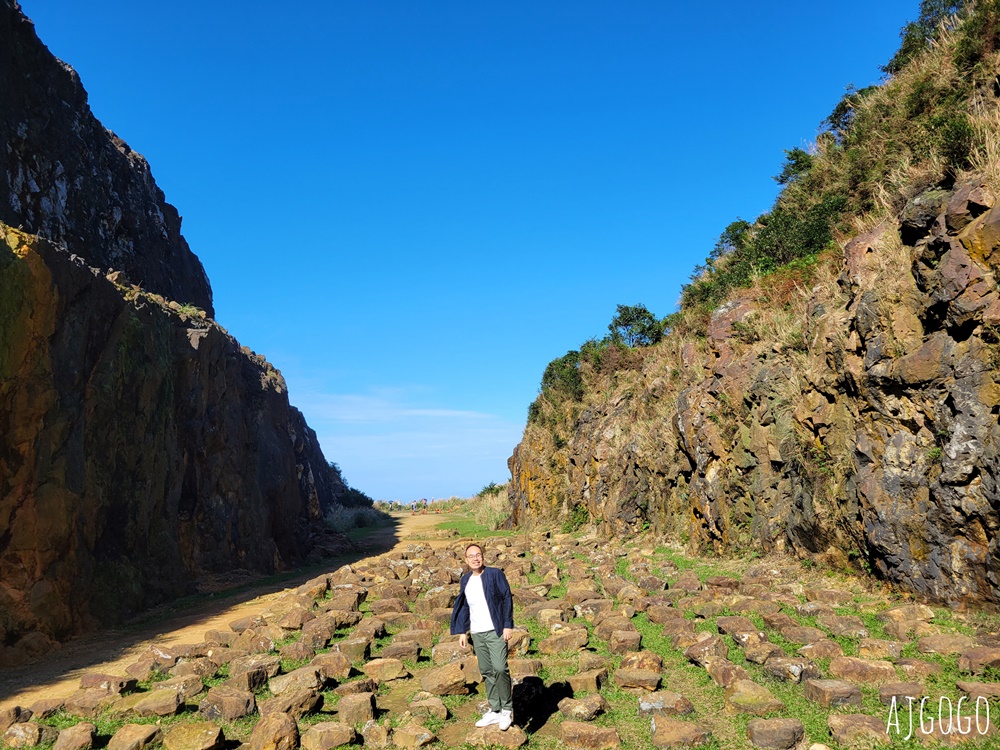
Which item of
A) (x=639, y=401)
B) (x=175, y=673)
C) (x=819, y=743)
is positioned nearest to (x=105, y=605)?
(x=175, y=673)

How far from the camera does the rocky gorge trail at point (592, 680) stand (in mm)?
7633

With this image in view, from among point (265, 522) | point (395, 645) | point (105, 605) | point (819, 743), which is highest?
point (265, 522)

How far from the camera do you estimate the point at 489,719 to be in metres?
8.12

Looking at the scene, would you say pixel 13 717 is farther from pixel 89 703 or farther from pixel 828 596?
pixel 828 596

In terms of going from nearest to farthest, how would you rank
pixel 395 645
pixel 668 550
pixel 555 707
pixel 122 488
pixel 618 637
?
pixel 555 707
pixel 618 637
pixel 395 645
pixel 122 488
pixel 668 550

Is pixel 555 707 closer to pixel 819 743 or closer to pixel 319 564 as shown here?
pixel 819 743

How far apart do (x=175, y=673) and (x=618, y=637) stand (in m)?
7.58

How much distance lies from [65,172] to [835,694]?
3686 cm

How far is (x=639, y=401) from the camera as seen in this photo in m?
30.6

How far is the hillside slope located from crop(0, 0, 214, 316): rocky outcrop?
90.4 ft

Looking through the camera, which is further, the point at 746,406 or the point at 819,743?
the point at 746,406

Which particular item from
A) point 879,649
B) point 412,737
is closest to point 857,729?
point 879,649

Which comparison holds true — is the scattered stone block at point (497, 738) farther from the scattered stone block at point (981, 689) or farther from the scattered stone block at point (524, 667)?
the scattered stone block at point (981, 689)

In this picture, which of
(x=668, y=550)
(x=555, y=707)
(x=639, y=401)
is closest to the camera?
(x=555, y=707)
